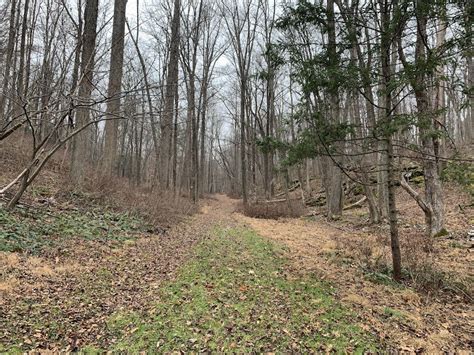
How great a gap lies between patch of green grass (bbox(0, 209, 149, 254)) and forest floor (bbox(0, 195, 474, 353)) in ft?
0.10

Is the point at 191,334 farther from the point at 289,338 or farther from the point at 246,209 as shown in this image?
the point at 246,209

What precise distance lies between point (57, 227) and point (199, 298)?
3.79m

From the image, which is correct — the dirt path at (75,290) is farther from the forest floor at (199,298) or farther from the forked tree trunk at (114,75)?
the forked tree trunk at (114,75)

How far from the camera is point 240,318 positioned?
3580 mm

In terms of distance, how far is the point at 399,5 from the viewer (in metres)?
4.29

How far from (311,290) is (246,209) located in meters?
10.3

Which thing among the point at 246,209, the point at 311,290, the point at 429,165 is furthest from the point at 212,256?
the point at 246,209

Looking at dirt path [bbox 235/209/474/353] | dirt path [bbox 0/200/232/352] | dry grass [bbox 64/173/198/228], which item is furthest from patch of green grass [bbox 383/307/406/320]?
dry grass [bbox 64/173/198/228]

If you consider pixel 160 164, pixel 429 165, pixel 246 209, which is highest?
pixel 160 164

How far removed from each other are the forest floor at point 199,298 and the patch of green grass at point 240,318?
0.01 m

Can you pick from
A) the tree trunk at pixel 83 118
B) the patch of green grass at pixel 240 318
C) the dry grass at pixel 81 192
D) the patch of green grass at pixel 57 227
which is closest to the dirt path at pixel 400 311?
the patch of green grass at pixel 240 318

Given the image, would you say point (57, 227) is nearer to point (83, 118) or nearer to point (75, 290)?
point (75, 290)

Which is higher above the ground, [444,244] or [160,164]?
[160,164]

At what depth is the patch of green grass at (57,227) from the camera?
5.09m
